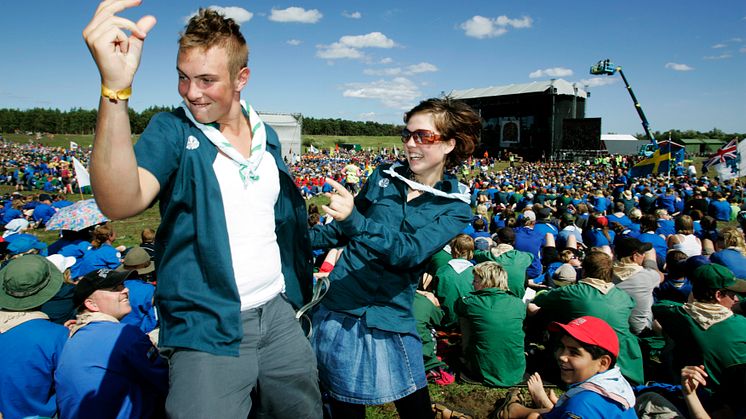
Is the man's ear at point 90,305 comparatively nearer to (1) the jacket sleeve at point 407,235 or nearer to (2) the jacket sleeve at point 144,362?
(2) the jacket sleeve at point 144,362

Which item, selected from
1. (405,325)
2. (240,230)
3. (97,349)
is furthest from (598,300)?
(97,349)

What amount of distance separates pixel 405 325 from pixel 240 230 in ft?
3.38

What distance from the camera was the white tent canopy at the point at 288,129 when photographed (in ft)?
142

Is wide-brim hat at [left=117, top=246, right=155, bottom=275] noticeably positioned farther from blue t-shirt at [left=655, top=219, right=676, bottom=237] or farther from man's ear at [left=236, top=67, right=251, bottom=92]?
blue t-shirt at [left=655, top=219, right=676, bottom=237]

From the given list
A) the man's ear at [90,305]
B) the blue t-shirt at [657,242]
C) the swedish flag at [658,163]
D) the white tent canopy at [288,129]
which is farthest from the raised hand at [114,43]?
the white tent canopy at [288,129]

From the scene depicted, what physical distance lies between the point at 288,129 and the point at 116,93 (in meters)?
45.3

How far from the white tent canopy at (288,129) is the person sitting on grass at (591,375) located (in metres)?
41.7

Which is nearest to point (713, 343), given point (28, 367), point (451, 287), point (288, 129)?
point (451, 287)

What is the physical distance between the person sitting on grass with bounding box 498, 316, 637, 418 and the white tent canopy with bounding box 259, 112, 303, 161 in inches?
1641

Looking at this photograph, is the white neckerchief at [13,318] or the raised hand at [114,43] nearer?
the raised hand at [114,43]

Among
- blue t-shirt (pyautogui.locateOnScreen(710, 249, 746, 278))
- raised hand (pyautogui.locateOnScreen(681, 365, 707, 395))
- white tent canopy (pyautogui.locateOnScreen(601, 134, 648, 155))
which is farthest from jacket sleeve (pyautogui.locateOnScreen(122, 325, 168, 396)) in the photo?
white tent canopy (pyautogui.locateOnScreen(601, 134, 648, 155))

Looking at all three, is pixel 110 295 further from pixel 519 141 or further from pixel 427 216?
pixel 519 141

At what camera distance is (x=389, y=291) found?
2.23m

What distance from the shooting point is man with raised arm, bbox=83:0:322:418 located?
4.33 ft
